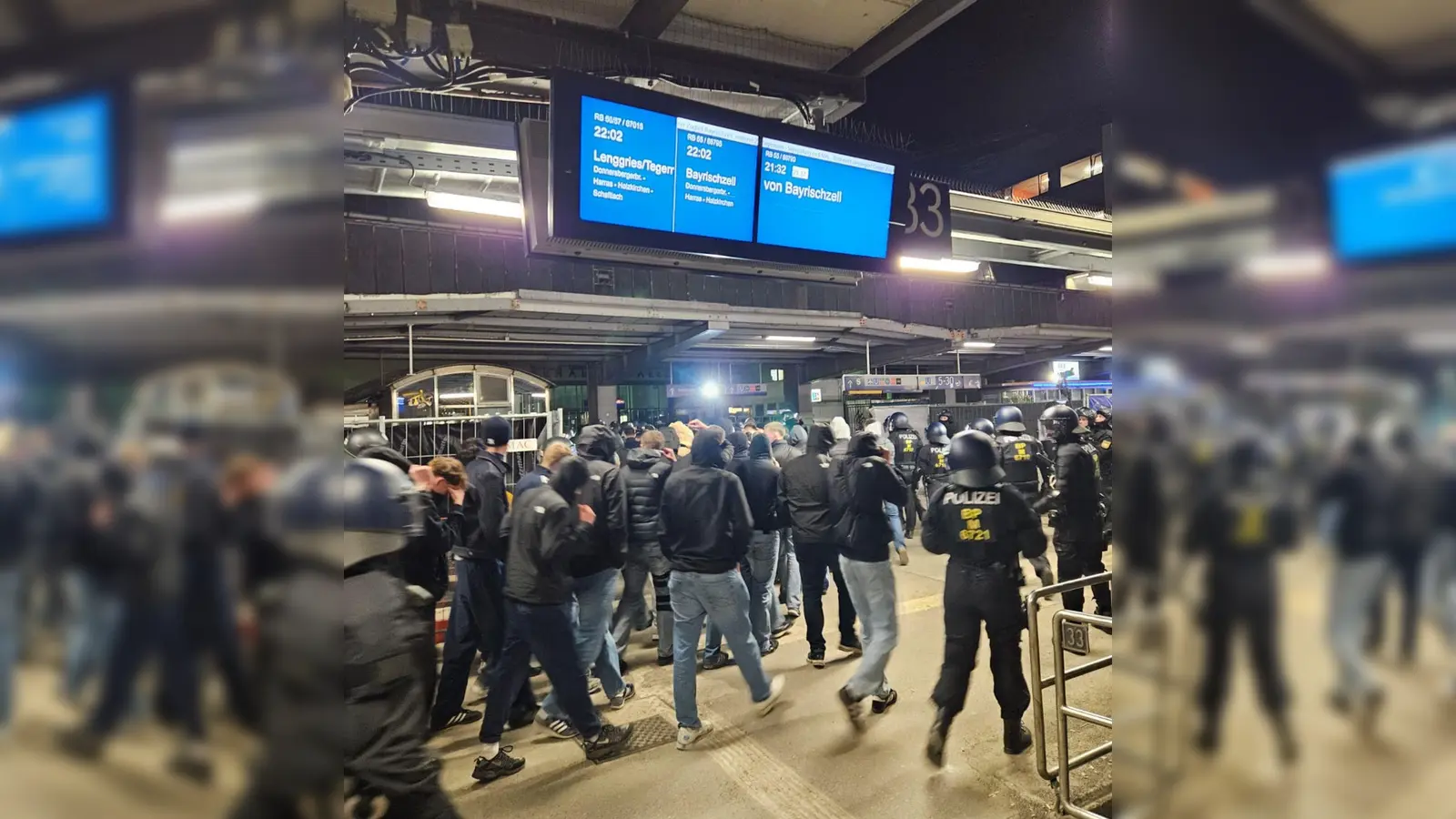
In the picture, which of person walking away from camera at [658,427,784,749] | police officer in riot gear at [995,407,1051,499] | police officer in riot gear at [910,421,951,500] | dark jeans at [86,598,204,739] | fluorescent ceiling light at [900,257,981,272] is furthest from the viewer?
police officer in riot gear at [910,421,951,500]

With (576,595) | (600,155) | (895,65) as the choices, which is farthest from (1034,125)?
(576,595)

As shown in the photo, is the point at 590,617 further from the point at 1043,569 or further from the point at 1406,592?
the point at 1406,592

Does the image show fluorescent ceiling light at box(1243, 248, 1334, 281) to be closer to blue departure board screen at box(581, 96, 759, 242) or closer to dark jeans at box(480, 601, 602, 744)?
blue departure board screen at box(581, 96, 759, 242)

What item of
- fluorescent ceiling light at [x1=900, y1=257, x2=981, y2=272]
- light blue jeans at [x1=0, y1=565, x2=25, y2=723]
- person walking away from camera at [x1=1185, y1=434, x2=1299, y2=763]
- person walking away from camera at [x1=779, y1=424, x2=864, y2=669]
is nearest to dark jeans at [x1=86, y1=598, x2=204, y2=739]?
light blue jeans at [x1=0, y1=565, x2=25, y2=723]

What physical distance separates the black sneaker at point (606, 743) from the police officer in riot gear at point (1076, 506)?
3.11 m

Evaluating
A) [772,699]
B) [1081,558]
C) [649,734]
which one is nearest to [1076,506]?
[1081,558]

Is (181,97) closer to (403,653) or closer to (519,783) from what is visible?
(403,653)

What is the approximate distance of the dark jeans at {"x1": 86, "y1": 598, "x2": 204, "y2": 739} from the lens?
438 mm

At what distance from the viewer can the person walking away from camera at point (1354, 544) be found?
918mm

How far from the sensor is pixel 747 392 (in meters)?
13.2

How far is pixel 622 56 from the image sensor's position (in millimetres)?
3348

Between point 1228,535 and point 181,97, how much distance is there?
135 cm

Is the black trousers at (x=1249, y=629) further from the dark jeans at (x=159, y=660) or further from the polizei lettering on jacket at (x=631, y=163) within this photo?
the polizei lettering on jacket at (x=631, y=163)

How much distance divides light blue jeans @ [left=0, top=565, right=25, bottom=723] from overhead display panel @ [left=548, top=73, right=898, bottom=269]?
251 centimetres
